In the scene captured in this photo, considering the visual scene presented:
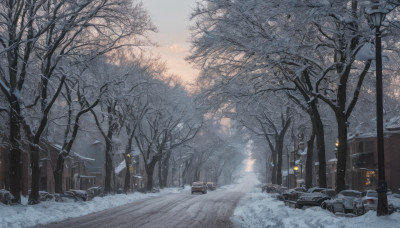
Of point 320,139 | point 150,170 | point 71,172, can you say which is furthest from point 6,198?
point 71,172

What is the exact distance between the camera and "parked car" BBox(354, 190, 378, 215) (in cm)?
2278

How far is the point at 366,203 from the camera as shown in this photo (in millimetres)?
23156

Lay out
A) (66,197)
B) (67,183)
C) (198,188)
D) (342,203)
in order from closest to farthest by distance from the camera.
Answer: (342,203) → (66,197) → (198,188) → (67,183)

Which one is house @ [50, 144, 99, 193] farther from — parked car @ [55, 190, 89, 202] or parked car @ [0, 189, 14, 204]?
parked car @ [0, 189, 14, 204]

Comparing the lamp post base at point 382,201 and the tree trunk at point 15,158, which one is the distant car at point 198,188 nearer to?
the tree trunk at point 15,158

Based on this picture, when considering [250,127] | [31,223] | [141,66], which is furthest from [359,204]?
[250,127]

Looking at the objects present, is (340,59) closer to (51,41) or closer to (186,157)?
(51,41)

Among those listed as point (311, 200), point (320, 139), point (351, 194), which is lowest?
point (311, 200)

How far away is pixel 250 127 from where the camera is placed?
179 ft

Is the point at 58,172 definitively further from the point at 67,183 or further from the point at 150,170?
the point at 67,183

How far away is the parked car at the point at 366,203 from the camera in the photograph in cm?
2278

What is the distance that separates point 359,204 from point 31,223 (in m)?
14.9

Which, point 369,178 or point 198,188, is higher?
point 369,178

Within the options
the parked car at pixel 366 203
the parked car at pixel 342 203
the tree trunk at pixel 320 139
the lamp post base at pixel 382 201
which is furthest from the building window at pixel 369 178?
the lamp post base at pixel 382 201
